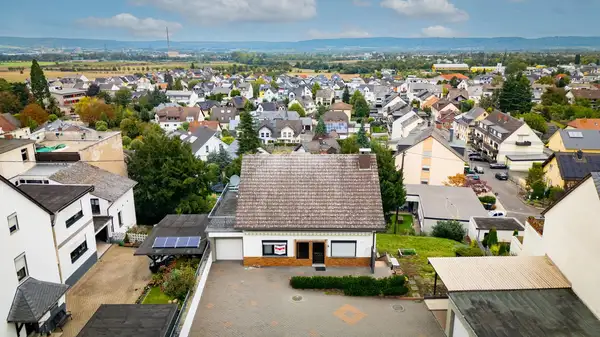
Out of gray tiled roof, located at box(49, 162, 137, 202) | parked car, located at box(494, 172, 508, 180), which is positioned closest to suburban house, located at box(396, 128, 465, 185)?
parked car, located at box(494, 172, 508, 180)

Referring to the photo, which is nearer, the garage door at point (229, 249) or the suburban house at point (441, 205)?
the garage door at point (229, 249)

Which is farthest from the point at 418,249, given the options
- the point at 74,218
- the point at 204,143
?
the point at 204,143

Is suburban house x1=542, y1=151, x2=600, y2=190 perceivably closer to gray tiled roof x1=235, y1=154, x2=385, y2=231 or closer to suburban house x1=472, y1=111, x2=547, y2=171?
suburban house x1=472, y1=111, x2=547, y2=171

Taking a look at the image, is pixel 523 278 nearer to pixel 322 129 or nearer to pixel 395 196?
pixel 395 196

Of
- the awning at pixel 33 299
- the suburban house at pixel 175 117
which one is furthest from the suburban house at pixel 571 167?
the suburban house at pixel 175 117

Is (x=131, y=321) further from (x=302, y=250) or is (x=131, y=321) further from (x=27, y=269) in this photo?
(x=302, y=250)

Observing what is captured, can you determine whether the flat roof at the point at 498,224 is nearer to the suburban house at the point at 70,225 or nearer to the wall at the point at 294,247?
the wall at the point at 294,247
